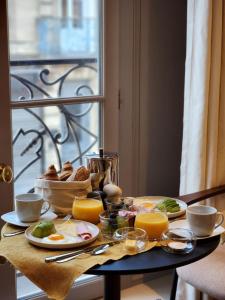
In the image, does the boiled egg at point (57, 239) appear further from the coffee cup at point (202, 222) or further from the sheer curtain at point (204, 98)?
the sheer curtain at point (204, 98)

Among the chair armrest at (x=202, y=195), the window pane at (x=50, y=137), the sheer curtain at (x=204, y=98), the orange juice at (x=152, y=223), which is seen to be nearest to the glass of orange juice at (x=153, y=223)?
the orange juice at (x=152, y=223)

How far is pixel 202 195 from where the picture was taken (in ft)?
7.10

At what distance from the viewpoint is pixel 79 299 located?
2.56 metres

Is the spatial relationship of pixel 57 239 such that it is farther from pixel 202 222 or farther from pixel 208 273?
pixel 208 273

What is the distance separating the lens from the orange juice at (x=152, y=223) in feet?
5.17

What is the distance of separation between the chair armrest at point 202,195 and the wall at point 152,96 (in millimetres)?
452

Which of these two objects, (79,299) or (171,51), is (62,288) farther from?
(171,51)

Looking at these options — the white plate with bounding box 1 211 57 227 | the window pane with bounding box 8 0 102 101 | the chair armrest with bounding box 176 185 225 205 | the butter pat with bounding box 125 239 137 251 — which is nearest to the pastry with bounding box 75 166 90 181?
the white plate with bounding box 1 211 57 227

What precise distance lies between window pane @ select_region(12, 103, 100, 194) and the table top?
0.95m

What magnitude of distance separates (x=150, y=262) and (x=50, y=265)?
10.9 inches

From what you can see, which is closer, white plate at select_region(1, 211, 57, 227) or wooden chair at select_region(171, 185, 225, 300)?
white plate at select_region(1, 211, 57, 227)

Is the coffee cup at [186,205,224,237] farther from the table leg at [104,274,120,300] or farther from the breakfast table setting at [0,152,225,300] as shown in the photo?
the table leg at [104,274,120,300]

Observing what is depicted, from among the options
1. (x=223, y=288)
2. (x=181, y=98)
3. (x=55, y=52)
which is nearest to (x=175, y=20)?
(x=181, y=98)

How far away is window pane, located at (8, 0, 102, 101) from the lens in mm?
2184
